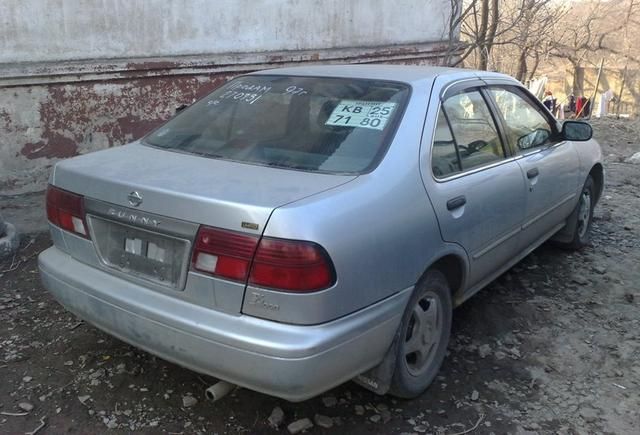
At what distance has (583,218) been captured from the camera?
5031 mm

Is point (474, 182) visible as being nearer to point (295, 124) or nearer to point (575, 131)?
point (295, 124)

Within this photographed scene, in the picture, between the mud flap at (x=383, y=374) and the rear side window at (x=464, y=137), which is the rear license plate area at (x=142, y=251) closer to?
the mud flap at (x=383, y=374)

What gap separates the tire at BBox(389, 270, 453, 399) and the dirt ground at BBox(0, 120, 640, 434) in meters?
0.13

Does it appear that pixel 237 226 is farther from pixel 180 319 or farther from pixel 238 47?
pixel 238 47

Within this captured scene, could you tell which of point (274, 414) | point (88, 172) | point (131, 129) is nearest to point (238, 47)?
point (131, 129)

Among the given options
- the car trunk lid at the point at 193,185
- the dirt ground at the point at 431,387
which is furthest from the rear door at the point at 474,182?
the car trunk lid at the point at 193,185

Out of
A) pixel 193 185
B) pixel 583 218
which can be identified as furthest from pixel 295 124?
pixel 583 218

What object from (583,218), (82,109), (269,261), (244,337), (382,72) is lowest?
(583,218)

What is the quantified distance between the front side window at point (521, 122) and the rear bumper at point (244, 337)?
1698 millimetres

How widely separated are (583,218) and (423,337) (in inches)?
107

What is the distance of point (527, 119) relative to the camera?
417cm

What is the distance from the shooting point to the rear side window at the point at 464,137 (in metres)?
3.02

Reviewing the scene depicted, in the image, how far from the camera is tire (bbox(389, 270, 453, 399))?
109 inches

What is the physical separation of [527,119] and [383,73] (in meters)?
1.39
